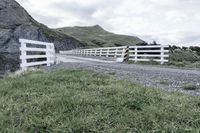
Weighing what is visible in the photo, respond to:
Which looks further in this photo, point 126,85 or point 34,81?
point 34,81

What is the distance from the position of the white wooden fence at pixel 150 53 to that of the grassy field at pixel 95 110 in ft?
44.4

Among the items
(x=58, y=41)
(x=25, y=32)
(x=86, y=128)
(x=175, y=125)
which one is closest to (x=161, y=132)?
(x=175, y=125)

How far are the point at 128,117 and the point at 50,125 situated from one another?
3.57 feet

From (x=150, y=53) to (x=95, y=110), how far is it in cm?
1714

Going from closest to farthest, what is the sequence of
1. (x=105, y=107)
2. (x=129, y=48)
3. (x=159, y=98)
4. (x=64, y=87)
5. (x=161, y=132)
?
(x=161, y=132)
(x=105, y=107)
(x=159, y=98)
(x=64, y=87)
(x=129, y=48)

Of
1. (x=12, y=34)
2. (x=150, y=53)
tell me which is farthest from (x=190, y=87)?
(x=12, y=34)

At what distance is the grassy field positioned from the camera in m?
4.52

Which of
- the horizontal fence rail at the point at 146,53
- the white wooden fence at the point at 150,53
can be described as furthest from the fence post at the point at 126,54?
the white wooden fence at the point at 150,53

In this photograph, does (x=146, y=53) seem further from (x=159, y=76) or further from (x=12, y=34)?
(x=12, y=34)

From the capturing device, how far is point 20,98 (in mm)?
5980

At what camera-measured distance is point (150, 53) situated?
861 inches

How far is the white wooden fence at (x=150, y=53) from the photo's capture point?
2000 cm

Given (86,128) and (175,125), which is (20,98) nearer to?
(86,128)

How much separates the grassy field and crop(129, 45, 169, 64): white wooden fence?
1353cm
